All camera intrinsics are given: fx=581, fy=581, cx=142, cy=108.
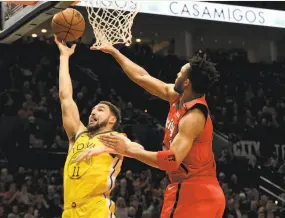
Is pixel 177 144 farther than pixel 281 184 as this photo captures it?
No

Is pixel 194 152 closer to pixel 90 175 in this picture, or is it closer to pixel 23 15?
pixel 90 175

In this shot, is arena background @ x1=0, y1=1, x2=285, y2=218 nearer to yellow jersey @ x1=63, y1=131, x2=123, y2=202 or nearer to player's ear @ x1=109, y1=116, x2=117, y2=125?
player's ear @ x1=109, y1=116, x2=117, y2=125

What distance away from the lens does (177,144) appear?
3.59 meters

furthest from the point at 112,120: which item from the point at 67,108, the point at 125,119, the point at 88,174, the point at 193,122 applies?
the point at 125,119

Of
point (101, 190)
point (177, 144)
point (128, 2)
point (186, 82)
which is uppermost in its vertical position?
point (128, 2)

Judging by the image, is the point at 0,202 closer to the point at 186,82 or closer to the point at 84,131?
the point at 84,131

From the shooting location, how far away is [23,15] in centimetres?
484

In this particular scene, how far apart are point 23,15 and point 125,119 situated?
7.79 m

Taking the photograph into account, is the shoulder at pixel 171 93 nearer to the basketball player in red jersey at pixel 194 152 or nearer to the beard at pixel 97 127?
the basketball player in red jersey at pixel 194 152

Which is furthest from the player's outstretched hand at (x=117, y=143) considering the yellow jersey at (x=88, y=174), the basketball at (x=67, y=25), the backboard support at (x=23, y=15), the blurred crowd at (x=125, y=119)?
the blurred crowd at (x=125, y=119)

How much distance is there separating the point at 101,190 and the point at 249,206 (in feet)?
24.6

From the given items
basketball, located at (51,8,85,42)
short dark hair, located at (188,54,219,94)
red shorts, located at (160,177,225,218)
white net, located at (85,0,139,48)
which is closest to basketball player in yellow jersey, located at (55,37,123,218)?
red shorts, located at (160,177,225,218)

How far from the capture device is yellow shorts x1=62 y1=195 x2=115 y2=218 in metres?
4.29

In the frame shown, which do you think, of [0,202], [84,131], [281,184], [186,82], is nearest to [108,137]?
[186,82]
